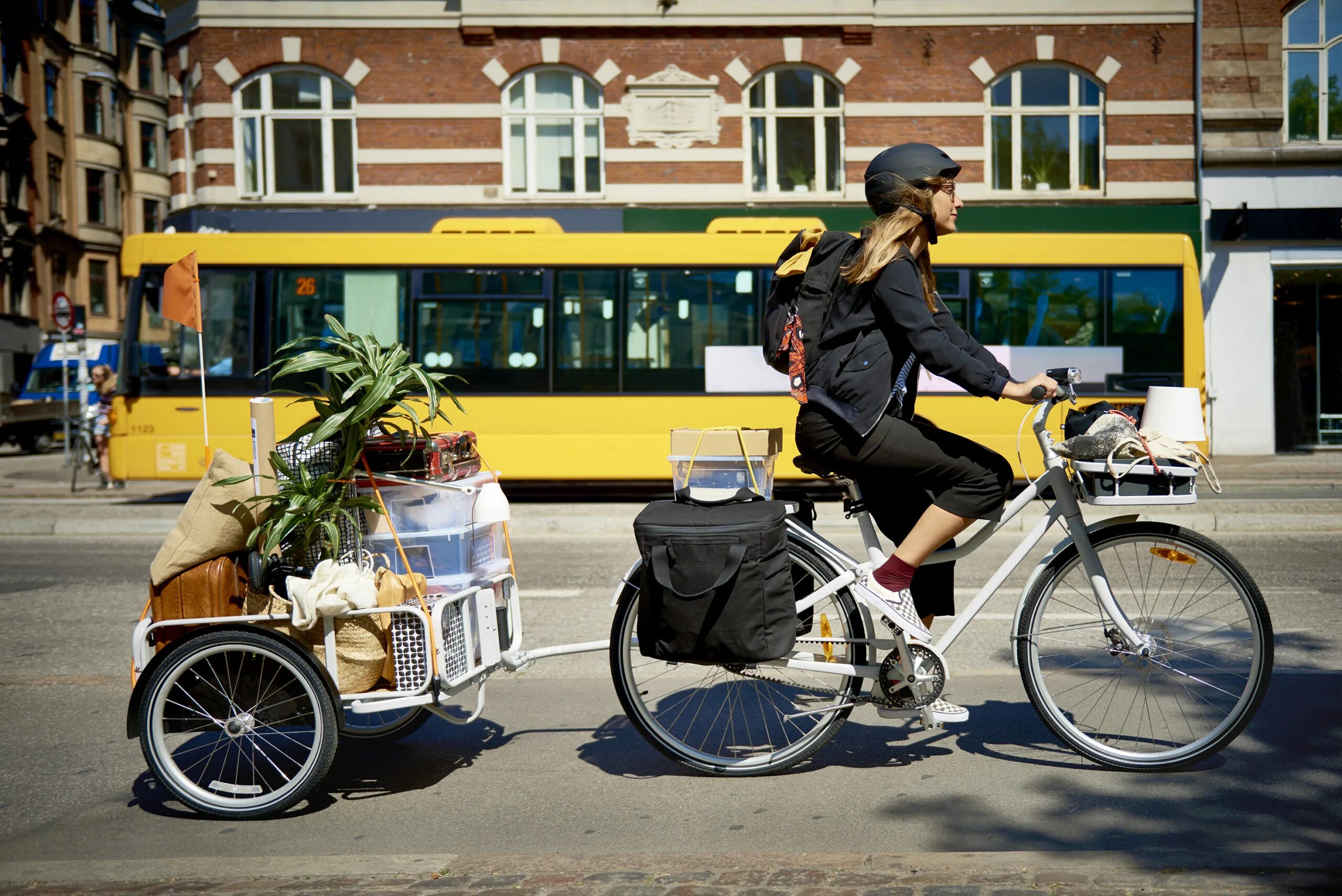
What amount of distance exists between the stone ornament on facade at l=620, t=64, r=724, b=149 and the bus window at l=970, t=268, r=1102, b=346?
8562 millimetres

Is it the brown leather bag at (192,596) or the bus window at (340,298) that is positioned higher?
the bus window at (340,298)

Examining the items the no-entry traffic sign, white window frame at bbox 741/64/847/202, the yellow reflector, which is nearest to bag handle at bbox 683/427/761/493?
the yellow reflector

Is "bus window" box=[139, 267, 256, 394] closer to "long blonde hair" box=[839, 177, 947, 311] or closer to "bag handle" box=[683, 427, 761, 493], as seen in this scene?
"bag handle" box=[683, 427, 761, 493]

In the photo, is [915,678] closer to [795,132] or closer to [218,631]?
[218,631]

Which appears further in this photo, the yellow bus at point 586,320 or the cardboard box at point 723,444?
the yellow bus at point 586,320

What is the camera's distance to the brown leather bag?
388 centimetres

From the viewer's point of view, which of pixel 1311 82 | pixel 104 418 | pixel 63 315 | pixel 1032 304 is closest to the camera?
pixel 1032 304

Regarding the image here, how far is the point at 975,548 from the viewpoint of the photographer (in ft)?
13.0

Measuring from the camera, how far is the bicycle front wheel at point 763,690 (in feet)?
12.9

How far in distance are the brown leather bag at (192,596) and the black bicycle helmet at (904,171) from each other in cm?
246

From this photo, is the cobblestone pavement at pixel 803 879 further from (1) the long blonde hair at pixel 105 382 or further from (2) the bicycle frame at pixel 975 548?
(1) the long blonde hair at pixel 105 382

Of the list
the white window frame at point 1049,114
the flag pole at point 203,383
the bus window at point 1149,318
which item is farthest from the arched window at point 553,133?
the bus window at point 1149,318

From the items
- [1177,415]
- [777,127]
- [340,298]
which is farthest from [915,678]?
[777,127]

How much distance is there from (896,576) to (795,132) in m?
19.1
